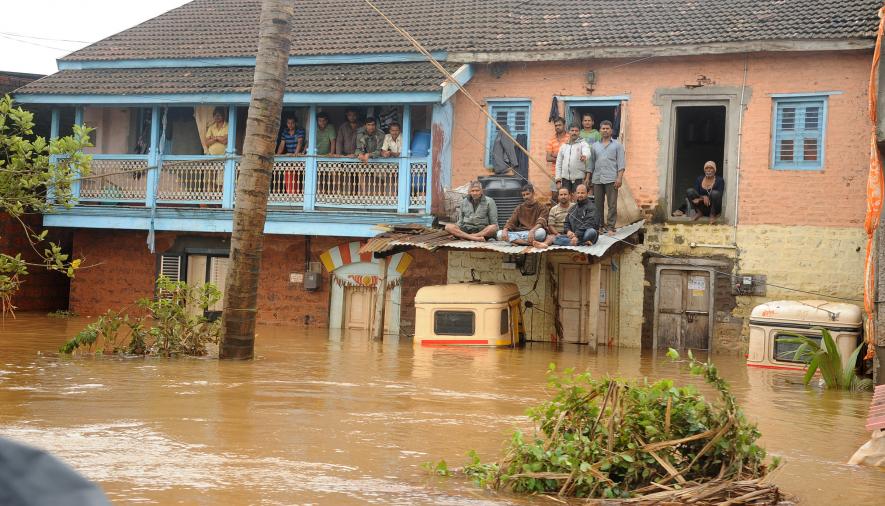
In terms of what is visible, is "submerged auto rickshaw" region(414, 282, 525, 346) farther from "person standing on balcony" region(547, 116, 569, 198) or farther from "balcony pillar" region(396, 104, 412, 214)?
"person standing on balcony" region(547, 116, 569, 198)

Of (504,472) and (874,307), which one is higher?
(874,307)

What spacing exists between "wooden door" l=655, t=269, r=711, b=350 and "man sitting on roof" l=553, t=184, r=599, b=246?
7.06ft

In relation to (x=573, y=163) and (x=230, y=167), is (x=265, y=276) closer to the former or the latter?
(x=230, y=167)

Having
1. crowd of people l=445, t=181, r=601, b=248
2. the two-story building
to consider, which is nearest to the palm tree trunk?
crowd of people l=445, t=181, r=601, b=248

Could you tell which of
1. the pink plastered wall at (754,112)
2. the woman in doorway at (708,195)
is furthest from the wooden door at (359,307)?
the woman in doorway at (708,195)

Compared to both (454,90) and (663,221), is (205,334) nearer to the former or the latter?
(454,90)

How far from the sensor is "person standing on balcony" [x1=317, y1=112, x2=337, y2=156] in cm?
2033

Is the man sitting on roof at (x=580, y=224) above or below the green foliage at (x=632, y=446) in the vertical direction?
above

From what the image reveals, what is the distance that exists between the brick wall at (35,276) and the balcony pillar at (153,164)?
10.1ft

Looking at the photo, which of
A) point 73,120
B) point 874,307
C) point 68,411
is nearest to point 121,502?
point 68,411

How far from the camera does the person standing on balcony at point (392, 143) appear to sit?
19391mm

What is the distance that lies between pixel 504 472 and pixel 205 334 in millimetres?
8339

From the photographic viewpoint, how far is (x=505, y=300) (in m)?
17.4

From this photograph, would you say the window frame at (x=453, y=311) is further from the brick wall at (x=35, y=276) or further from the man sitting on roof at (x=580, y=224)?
the brick wall at (x=35, y=276)
